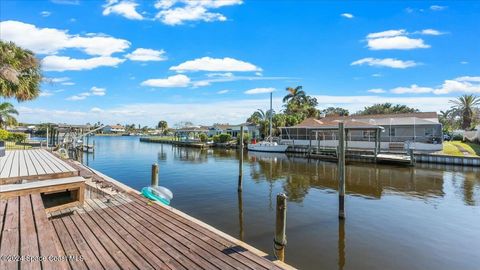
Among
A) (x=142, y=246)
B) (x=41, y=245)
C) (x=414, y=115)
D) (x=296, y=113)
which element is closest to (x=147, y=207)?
(x=142, y=246)

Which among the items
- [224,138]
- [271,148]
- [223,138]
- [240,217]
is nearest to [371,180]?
[240,217]

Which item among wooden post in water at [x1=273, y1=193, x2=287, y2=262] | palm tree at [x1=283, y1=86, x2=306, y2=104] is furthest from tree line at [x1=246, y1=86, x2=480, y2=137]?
wooden post in water at [x1=273, y1=193, x2=287, y2=262]

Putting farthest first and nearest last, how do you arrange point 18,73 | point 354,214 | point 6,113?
point 6,113, point 18,73, point 354,214

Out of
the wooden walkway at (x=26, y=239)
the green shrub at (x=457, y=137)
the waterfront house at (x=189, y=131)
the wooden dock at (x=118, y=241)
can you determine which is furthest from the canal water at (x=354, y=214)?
the waterfront house at (x=189, y=131)

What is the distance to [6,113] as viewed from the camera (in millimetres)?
31188

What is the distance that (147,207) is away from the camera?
7.45 meters

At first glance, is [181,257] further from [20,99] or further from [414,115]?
[414,115]

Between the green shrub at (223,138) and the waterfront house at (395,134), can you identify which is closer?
the waterfront house at (395,134)

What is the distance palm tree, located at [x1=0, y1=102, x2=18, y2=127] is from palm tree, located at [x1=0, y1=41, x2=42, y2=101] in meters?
17.8

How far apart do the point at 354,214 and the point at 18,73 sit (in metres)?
17.4

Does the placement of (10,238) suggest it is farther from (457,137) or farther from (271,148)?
(457,137)

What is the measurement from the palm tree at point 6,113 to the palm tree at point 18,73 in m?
17.8

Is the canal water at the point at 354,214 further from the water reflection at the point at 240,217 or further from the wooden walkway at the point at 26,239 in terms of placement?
the wooden walkway at the point at 26,239

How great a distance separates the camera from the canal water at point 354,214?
26.1 ft
